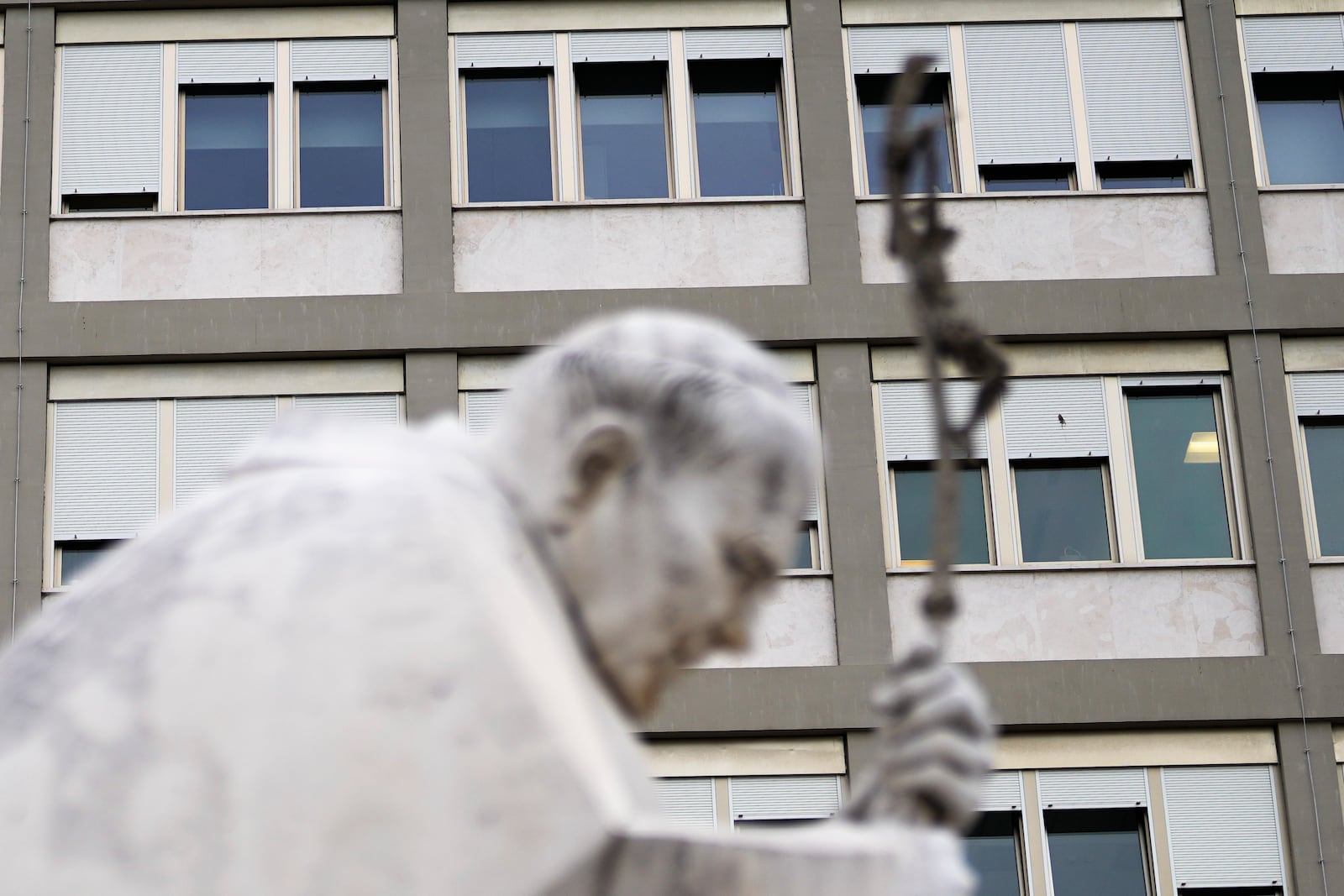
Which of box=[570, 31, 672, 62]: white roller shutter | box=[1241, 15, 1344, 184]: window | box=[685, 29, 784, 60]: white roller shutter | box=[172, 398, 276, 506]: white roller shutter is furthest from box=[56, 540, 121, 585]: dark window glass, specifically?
box=[1241, 15, 1344, 184]: window

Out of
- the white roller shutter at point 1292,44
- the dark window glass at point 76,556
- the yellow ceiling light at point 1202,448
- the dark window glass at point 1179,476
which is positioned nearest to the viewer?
the dark window glass at point 76,556

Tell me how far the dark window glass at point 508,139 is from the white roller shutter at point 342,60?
0.82 metres

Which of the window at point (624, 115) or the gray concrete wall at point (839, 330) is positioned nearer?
the gray concrete wall at point (839, 330)

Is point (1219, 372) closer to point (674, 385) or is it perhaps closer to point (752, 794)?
point (752, 794)

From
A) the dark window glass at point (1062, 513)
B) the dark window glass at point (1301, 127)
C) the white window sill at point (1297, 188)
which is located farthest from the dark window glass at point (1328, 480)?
the dark window glass at point (1301, 127)

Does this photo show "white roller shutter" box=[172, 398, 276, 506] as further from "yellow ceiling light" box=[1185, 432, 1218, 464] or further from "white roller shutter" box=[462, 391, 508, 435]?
"yellow ceiling light" box=[1185, 432, 1218, 464]

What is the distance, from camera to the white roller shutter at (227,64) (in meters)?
21.9

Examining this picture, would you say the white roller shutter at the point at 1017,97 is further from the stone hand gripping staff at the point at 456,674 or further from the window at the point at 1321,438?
the stone hand gripping staff at the point at 456,674

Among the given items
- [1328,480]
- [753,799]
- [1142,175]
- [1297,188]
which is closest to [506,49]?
[1142,175]

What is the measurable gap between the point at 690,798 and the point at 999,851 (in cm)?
265

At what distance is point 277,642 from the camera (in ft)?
9.37

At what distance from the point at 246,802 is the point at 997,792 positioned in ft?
59.5

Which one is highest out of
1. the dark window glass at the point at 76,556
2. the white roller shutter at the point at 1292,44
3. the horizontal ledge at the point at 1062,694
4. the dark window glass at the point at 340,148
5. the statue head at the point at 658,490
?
the white roller shutter at the point at 1292,44

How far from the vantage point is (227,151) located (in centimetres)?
2183
